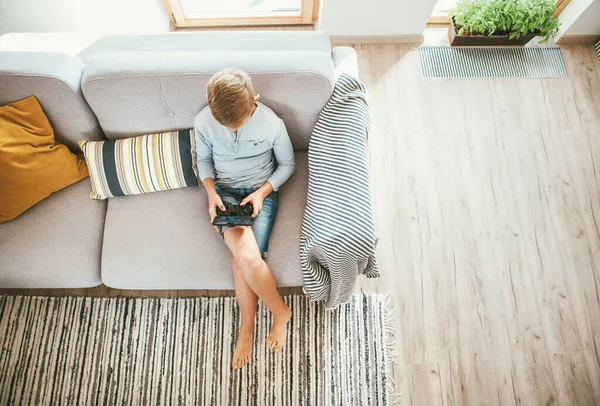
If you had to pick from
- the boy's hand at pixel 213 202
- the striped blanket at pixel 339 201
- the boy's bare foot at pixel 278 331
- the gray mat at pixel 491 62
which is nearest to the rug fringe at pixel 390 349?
the striped blanket at pixel 339 201

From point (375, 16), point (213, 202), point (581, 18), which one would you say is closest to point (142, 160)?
point (213, 202)

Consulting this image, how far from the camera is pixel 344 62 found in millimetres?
1513

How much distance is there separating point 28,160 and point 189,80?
0.66m

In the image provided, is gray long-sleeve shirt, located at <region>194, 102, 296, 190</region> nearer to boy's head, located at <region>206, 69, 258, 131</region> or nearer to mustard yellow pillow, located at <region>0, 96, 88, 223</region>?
boy's head, located at <region>206, 69, 258, 131</region>

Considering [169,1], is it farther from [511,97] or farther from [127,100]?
[511,97]

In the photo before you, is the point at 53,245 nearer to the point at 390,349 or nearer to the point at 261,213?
the point at 261,213

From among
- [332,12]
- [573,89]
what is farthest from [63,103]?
[573,89]

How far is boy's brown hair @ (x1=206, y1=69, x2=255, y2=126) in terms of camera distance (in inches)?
42.1

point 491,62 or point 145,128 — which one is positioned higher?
point 145,128

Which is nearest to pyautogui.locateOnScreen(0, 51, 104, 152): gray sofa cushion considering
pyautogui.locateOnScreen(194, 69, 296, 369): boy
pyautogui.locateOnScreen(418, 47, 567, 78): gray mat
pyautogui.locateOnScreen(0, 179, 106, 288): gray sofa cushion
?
pyautogui.locateOnScreen(0, 179, 106, 288): gray sofa cushion

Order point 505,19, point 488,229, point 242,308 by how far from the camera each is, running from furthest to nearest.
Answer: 1. point 505,19
2. point 488,229
3. point 242,308

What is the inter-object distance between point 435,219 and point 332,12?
1.27m

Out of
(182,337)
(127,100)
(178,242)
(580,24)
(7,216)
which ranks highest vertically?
(127,100)

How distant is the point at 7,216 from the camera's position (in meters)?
1.41
